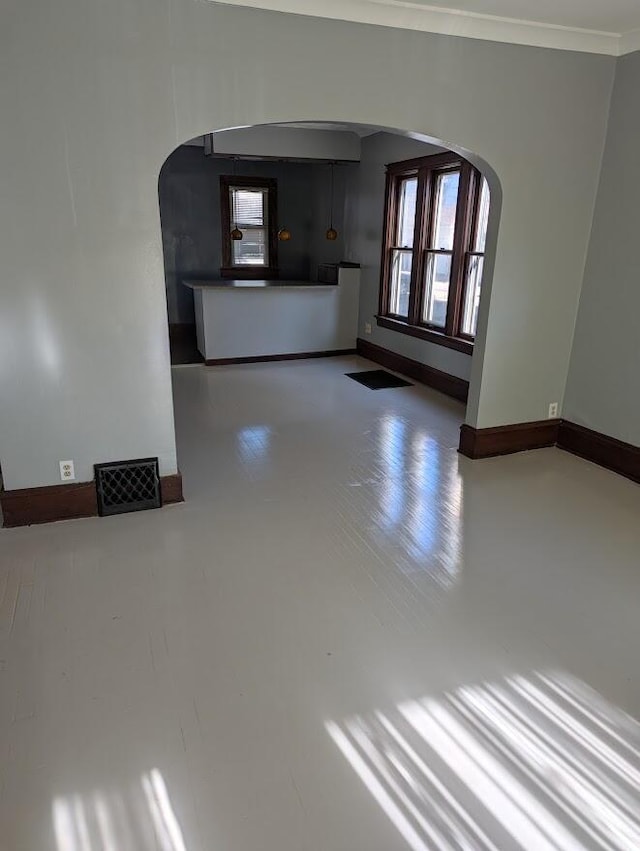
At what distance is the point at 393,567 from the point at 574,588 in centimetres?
82

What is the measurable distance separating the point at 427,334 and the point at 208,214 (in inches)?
189

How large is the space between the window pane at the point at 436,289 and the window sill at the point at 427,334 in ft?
0.44

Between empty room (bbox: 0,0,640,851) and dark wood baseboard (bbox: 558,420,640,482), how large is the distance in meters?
0.02

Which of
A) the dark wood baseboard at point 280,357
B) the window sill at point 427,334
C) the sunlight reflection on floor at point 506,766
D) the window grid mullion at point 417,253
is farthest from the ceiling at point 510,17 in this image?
the dark wood baseboard at point 280,357

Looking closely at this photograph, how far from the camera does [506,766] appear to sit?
1.73 meters

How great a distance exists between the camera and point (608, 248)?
148 inches

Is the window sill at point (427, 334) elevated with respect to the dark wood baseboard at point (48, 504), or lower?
elevated

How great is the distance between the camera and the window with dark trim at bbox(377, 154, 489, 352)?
5.23 metres

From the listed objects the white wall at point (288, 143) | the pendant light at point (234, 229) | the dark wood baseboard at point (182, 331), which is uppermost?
the white wall at point (288, 143)

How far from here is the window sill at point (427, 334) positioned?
5426 mm

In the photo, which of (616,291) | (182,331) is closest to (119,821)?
(616,291)

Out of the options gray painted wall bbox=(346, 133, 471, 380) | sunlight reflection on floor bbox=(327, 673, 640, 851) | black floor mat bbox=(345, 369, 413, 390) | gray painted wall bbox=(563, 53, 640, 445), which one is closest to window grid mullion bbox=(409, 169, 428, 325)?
gray painted wall bbox=(346, 133, 471, 380)

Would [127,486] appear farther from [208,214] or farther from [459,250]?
[208,214]

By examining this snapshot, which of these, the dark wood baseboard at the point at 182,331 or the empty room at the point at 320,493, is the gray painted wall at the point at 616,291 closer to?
the empty room at the point at 320,493
